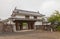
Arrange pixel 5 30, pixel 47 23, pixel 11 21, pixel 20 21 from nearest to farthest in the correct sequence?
pixel 5 30 → pixel 11 21 → pixel 20 21 → pixel 47 23

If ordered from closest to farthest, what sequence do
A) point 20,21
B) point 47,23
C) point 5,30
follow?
point 5,30 → point 20,21 → point 47,23

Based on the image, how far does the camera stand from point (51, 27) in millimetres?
29828

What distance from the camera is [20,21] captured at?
3050 centimetres

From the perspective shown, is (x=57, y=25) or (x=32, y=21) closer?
(x=57, y=25)

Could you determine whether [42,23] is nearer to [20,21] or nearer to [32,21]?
[32,21]

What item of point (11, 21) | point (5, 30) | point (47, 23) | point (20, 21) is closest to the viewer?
point (5, 30)

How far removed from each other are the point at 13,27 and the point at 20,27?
12.9 feet

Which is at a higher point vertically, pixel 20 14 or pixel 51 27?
pixel 20 14

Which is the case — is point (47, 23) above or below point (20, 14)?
below

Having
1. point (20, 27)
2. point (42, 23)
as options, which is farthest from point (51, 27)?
point (20, 27)

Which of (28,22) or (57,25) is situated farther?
(28,22)

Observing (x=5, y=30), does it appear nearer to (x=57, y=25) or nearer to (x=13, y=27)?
(x=13, y=27)

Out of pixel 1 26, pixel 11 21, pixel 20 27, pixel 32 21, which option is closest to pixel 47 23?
pixel 32 21

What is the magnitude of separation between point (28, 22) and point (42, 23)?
3.36 metres
